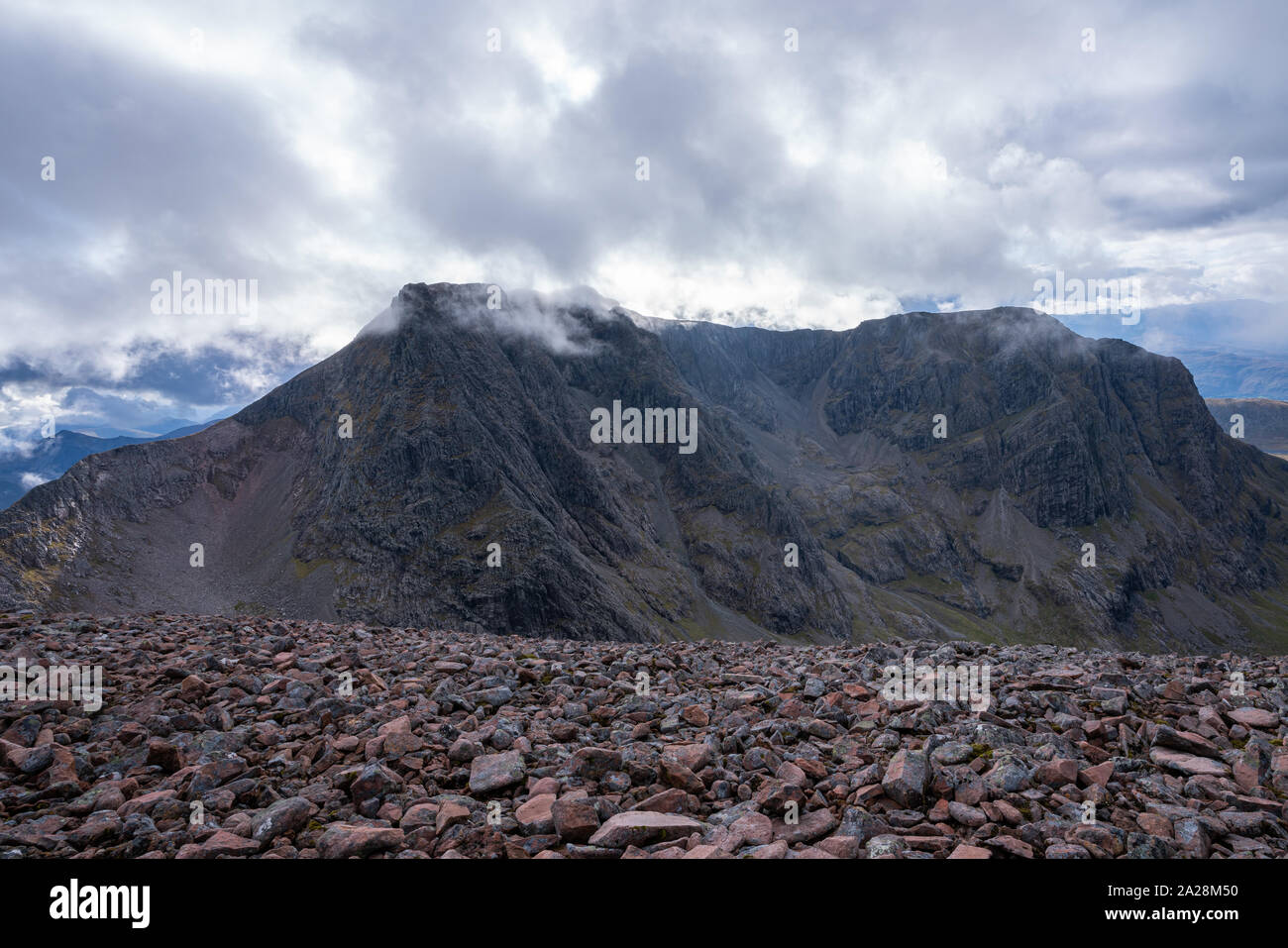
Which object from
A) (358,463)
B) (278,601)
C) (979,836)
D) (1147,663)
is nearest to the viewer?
(979,836)

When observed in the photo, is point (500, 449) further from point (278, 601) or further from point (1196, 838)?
point (1196, 838)

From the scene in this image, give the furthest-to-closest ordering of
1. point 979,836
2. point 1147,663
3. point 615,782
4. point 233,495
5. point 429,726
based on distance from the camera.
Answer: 1. point 233,495
2. point 1147,663
3. point 429,726
4. point 615,782
5. point 979,836

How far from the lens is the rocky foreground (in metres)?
8.55

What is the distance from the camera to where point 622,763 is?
10.7 meters

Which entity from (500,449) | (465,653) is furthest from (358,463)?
(465,653)

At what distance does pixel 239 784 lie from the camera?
10.3 metres

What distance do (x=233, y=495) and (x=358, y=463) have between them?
50601 mm

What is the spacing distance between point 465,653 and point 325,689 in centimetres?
454

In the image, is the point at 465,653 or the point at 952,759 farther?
the point at 465,653

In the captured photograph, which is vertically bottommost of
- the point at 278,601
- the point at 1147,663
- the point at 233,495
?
the point at 278,601

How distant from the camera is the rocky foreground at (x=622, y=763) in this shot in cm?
855
